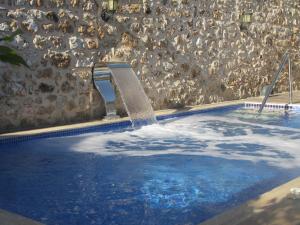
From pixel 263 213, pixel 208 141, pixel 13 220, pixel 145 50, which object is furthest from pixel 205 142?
pixel 13 220

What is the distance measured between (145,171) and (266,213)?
1747 millimetres

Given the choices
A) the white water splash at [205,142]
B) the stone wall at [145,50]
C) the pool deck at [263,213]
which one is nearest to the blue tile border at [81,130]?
the white water splash at [205,142]

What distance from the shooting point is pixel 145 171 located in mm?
4160

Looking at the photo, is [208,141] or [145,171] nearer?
[145,171]

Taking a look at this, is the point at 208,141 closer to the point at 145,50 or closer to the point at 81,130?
the point at 81,130

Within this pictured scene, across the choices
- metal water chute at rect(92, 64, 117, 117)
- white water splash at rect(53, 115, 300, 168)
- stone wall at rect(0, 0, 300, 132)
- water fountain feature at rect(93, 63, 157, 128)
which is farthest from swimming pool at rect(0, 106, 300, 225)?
stone wall at rect(0, 0, 300, 132)

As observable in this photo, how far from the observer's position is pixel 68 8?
5.82 m

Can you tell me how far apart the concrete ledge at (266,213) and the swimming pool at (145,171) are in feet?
1.15

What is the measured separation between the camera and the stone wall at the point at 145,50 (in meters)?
5.42

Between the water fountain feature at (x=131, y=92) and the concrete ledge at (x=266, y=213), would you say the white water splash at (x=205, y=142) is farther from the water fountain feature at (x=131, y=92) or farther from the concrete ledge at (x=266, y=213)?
the concrete ledge at (x=266, y=213)

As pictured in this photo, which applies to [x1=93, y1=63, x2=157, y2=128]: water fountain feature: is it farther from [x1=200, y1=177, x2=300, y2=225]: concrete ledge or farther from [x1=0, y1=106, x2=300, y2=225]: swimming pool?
[x1=200, y1=177, x2=300, y2=225]: concrete ledge

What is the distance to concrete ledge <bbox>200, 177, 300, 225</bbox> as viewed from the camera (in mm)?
2426

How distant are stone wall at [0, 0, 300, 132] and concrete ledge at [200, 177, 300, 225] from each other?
3.34 m

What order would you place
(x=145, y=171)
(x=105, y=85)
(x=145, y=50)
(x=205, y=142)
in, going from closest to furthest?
1. (x=145, y=171)
2. (x=205, y=142)
3. (x=105, y=85)
4. (x=145, y=50)
